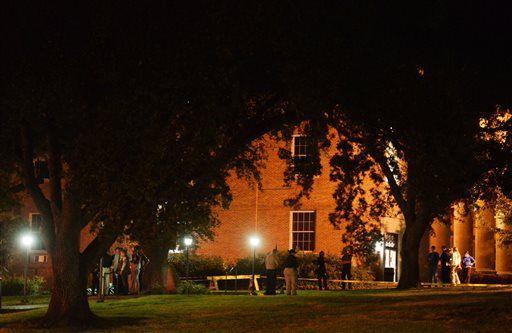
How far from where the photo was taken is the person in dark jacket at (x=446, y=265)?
1580 inches

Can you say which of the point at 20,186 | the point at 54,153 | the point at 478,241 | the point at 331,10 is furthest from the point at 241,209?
the point at 331,10

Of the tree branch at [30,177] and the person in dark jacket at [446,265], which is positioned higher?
the tree branch at [30,177]

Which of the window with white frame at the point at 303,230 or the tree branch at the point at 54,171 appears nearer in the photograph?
the tree branch at the point at 54,171

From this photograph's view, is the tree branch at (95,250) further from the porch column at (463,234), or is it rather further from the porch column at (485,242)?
the porch column at (463,234)

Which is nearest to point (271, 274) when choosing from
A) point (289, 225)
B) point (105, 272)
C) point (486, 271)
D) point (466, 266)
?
point (105, 272)

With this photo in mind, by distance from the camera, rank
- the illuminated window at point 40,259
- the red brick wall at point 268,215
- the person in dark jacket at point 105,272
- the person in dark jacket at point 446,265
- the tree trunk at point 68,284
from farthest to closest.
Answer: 1. the illuminated window at point 40,259
2. the red brick wall at point 268,215
3. the person in dark jacket at point 446,265
4. the person in dark jacket at point 105,272
5. the tree trunk at point 68,284

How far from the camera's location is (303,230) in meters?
44.1

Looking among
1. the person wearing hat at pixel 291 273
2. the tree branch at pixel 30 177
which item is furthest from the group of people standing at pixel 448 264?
the tree branch at pixel 30 177

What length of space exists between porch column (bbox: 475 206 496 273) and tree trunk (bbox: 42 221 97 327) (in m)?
32.0

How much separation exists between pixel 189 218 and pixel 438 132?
20.0 ft

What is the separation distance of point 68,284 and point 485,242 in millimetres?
33722

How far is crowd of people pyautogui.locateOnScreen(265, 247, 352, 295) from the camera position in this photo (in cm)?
3105

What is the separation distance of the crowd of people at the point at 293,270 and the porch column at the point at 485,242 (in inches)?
477

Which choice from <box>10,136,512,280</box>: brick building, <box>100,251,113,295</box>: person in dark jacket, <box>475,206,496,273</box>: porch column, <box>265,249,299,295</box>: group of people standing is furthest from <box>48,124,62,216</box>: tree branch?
<box>475,206,496,273</box>: porch column
